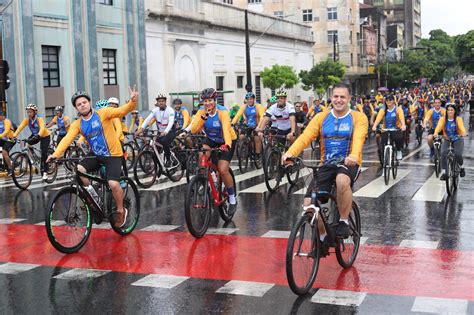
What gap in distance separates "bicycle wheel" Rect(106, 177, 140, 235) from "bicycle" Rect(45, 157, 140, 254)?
13 millimetres

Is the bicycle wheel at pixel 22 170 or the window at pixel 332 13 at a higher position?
the window at pixel 332 13

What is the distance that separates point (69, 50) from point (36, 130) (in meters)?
12.1

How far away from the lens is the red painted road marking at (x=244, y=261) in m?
6.39

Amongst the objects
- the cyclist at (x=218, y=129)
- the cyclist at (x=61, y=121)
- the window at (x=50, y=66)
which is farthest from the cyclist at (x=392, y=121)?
the window at (x=50, y=66)

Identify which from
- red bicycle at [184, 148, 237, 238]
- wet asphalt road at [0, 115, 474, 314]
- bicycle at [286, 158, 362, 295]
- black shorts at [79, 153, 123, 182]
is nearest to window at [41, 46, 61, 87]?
wet asphalt road at [0, 115, 474, 314]

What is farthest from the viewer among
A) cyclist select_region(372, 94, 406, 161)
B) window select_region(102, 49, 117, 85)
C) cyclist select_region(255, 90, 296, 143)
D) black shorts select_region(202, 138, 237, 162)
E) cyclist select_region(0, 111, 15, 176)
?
window select_region(102, 49, 117, 85)

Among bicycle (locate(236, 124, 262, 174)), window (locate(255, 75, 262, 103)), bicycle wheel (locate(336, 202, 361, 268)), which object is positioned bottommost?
bicycle wheel (locate(336, 202, 361, 268))

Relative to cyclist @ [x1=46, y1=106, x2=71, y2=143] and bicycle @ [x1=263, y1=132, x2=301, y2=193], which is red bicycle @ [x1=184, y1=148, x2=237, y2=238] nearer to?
bicycle @ [x1=263, y1=132, x2=301, y2=193]

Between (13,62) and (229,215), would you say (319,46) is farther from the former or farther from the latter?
(229,215)

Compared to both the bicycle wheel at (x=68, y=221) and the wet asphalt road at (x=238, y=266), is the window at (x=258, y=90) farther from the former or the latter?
the bicycle wheel at (x=68, y=221)

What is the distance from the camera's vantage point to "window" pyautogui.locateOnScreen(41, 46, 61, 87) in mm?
25828

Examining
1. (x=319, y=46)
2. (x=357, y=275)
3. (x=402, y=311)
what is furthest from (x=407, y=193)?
(x=319, y=46)

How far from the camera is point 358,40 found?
84.7 meters

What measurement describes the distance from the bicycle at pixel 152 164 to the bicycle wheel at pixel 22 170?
8.61ft
